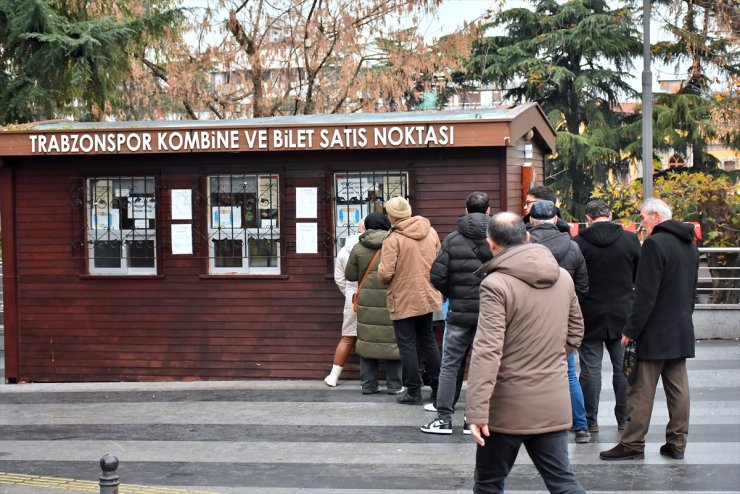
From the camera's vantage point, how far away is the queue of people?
541cm

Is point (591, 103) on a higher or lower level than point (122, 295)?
higher

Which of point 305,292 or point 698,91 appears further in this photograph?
point 698,91

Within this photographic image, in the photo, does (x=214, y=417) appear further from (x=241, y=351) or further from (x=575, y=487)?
(x=575, y=487)

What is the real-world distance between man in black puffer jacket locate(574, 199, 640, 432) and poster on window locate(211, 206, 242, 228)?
4.45m

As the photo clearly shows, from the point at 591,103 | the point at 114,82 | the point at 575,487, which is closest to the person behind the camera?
the point at 575,487

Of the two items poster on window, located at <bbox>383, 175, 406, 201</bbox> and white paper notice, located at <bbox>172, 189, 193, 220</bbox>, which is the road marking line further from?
poster on window, located at <bbox>383, 175, 406, 201</bbox>

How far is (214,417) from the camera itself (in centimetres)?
994

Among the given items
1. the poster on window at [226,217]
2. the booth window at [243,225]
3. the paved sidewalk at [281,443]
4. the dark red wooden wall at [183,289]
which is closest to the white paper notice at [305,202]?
the dark red wooden wall at [183,289]

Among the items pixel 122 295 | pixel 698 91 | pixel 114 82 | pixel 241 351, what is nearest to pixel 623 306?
pixel 241 351

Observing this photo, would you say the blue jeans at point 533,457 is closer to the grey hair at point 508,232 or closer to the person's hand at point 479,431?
the person's hand at point 479,431

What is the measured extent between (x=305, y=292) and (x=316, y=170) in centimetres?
127

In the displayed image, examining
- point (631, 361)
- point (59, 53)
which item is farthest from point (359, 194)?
point (59, 53)

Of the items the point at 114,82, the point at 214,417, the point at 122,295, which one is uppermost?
the point at 114,82

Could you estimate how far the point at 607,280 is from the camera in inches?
336
